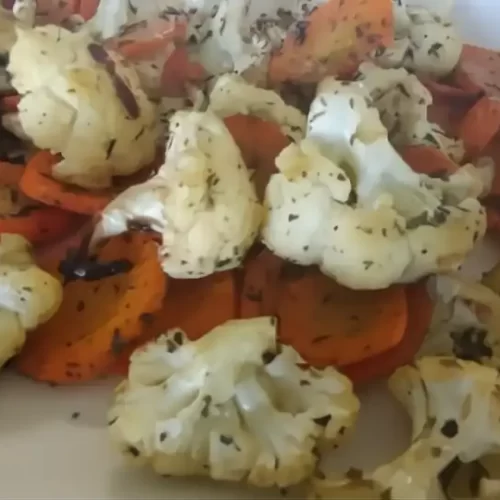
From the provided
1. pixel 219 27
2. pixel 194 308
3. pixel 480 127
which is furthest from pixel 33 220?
pixel 480 127

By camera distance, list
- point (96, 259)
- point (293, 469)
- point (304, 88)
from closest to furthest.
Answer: point (293, 469)
point (96, 259)
point (304, 88)

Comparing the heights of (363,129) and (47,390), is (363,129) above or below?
above

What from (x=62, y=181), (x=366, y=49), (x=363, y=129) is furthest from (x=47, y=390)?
(x=366, y=49)

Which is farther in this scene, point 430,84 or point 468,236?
point 430,84

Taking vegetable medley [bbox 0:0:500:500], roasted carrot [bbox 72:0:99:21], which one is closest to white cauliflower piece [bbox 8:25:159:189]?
vegetable medley [bbox 0:0:500:500]

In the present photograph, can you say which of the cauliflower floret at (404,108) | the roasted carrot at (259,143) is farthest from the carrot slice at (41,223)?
the cauliflower floret at (404,108)

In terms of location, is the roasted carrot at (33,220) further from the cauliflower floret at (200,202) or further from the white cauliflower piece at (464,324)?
the white cauliflower piece at (464,324)

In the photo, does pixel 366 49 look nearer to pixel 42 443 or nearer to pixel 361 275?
pixel 361 275
